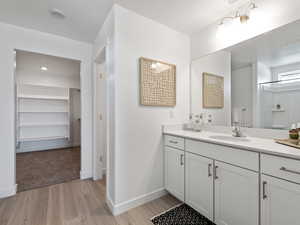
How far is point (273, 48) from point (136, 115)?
1.69 m

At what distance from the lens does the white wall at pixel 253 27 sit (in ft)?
4.38

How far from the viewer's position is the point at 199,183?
4.89 feet

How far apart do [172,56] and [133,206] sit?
2124 millimetres

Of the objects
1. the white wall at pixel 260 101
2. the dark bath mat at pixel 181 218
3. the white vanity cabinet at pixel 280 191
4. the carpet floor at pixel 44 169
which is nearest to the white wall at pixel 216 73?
the white wall at pixel 260 101

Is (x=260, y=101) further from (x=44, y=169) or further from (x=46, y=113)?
(x=46, y=113)

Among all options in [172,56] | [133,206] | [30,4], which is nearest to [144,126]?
[133,206]

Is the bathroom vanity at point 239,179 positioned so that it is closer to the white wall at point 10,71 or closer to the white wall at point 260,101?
the white wall at point 260,101

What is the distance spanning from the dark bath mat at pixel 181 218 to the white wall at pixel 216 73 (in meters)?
1.17

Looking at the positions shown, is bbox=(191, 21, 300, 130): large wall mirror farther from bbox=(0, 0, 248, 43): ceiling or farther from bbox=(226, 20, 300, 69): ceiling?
bbox=(0, 0, 248, 43): ceiling

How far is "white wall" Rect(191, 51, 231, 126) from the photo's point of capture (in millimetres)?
1897

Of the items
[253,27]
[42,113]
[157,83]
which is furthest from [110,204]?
[42,113]

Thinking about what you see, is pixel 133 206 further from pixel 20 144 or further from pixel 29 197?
pixel 20 144

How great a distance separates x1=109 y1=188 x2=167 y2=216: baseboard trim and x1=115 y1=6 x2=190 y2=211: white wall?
11mm

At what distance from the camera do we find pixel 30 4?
5.39 feet
